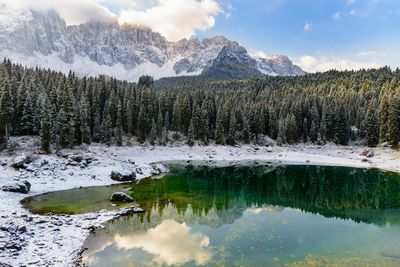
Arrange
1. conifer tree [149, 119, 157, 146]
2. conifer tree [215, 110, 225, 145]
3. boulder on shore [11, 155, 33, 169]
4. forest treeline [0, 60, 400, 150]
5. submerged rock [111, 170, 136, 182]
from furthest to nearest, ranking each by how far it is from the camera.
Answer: conifer tree [215, 110, 225, 145], conifer tree [149, 119, 157, 146], forest treeline [0, 60, 400, 150], submerged rock [111, 170, 136, 182], boulder on shore [11, 155, 33, 169]

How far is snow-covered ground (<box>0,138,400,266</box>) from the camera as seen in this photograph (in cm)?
1734

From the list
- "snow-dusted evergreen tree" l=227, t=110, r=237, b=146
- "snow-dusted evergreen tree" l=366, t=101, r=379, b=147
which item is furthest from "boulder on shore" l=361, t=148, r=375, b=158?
"snow-dusted evergreen tree" l=227, t=110, r=237, b=146

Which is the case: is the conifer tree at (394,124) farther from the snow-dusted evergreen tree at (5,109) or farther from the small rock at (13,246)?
A: the snow-dusted evergreen tree at (5,109)

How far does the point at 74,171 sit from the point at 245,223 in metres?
31.5

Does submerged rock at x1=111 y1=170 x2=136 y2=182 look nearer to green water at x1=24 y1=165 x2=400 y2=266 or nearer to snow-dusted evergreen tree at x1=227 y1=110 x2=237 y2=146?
green water at x1=24 y1=165 x2=400 y2=266

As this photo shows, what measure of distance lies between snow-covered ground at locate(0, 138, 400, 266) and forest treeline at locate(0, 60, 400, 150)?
5.79m

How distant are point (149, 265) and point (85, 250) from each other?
207 inches

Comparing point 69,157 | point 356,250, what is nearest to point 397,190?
point 356,250

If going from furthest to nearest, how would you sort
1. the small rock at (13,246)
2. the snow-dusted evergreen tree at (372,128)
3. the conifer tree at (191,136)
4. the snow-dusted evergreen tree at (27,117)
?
the snow-dusted evergreen tree at (372,128) < the conifer tree at (191,136) < the snow-dusted evergreen tree at (27,117) < the small rock at (13,246)

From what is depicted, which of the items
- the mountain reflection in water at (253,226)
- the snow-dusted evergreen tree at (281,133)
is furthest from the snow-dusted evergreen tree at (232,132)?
the mountain reflection in water at (253,226)

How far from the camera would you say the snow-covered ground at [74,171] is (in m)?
17.3

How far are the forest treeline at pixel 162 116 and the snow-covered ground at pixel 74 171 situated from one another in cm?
579

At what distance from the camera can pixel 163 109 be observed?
97812 mm

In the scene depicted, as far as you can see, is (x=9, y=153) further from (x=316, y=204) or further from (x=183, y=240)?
(x=316, y=204)
